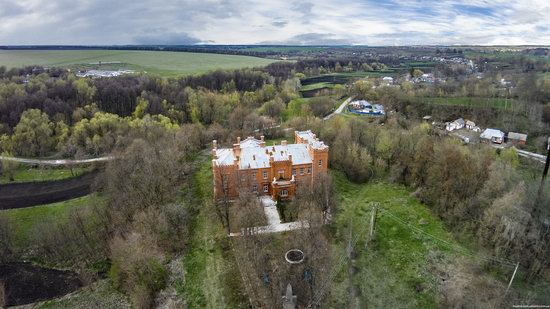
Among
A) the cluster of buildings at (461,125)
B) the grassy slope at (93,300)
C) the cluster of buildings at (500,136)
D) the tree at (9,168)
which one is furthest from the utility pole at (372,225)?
the tree at (9,168)

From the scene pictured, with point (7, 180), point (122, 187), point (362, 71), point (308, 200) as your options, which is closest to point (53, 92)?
point (7, 180)

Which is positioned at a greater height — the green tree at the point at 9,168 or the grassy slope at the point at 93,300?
the green tree at the point at 9,168

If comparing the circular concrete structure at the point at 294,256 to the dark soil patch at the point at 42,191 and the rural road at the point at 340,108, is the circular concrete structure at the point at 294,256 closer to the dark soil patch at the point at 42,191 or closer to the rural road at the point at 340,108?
the dark soil patch at the point at 42,191

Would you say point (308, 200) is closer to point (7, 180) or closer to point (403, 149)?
point (403, 149)

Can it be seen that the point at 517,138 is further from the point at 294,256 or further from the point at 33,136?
the point at 33,136

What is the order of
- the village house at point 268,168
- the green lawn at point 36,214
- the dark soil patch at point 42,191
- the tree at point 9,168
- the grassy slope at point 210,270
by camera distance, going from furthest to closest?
the tree at point 9,168 → the dark soil patch at point 42,191 → the village house at point 268,168 → the green lawn at point 36,214 → the grassy slope at point 210,270

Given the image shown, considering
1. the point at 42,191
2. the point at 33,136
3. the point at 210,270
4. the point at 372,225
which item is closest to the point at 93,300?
the point at 210,270
